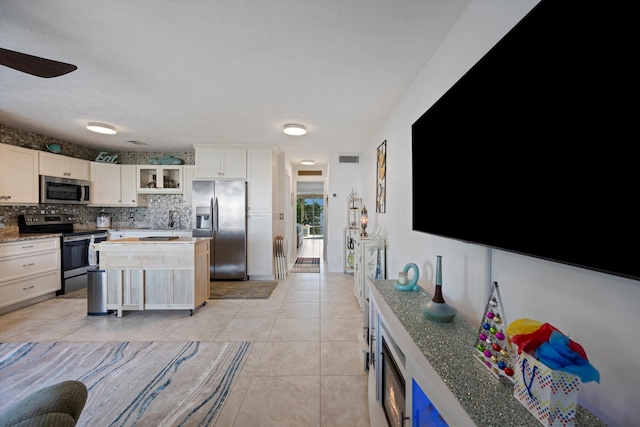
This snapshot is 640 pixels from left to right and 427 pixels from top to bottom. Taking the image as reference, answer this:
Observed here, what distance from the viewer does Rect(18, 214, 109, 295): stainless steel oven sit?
3705 mm

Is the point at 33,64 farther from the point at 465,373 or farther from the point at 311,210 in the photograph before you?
the point at 311,210

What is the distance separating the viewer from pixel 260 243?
4543 mm

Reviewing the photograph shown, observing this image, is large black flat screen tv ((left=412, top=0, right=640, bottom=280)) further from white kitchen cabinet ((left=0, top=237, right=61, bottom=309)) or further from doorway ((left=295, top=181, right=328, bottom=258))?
doorway ((left=295, top=181, right=328, bottom=258))

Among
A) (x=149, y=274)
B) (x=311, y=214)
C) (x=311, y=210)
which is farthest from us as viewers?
(x=311, y=214)

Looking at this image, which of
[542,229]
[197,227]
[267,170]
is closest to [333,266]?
[267,170]

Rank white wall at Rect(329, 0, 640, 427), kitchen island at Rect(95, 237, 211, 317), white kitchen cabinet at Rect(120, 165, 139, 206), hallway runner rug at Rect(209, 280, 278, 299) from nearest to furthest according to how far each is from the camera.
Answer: white wall at Rect(329, 0, 640, 427)
kitchen island at Rect(95, 237, 211, 317)
hallway runner rug at Rect(209, 280, 278, 299)
white kitchen cabinet at Rect(120, 165, 139, 206)

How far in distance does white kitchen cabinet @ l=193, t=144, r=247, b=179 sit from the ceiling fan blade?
2876 millimetres

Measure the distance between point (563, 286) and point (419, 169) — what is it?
39.4 inches

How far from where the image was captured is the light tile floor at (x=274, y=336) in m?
1.62

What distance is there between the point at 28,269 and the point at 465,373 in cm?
493

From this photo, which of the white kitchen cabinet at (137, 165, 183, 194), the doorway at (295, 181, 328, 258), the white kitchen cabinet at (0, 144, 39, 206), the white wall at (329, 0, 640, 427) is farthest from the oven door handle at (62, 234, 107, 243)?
the doorway at (295, 181, 328, 258)

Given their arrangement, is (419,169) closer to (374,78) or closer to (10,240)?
(374,78)

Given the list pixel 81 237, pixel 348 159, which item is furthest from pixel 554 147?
pixel 81 237

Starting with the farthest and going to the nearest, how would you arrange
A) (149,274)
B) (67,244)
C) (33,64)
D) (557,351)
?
1. (67,244)
2. (149,274)
3. (33,64)
4. (557,351)
